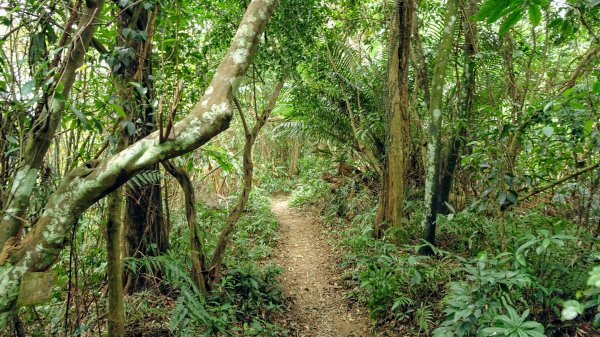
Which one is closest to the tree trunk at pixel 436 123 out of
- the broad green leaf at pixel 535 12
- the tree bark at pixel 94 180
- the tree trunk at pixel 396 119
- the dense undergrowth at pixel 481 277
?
the dense undergrowth at pixel 481 277

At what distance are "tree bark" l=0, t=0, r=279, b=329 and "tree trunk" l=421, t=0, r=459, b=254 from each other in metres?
3.80

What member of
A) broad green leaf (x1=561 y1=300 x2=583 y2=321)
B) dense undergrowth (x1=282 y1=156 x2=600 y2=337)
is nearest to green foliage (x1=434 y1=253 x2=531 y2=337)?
dense undergrowth (x1=282 y1=156 x2=600 y2=337)

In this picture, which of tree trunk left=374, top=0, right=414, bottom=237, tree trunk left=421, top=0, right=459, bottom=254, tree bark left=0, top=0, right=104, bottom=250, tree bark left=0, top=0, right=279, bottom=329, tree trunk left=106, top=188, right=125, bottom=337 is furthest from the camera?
tree trunk left=374, top=0, right=414, bottom=237

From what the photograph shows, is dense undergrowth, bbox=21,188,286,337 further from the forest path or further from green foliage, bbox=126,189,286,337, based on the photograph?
the forest path

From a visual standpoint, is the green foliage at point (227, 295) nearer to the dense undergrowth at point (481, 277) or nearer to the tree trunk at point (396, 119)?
the dense undergrowth at point (481, 277)

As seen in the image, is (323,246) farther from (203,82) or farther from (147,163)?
(147,163)

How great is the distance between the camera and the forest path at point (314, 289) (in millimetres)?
4961

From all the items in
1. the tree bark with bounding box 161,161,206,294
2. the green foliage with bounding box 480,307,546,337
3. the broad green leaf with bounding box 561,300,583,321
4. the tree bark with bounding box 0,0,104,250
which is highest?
the tree bark with bounding box 0,0,104,250

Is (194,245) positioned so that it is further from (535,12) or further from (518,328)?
(535,12)

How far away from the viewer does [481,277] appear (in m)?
2.95

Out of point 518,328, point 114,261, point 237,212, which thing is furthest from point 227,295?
point 518,328

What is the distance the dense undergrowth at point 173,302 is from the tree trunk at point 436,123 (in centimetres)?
251

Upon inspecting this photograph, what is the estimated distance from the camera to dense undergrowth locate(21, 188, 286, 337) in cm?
353

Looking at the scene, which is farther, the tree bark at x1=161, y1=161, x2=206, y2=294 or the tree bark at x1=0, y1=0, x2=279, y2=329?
the tree bark at x1=161, y1=161, x2=206, y2=294
